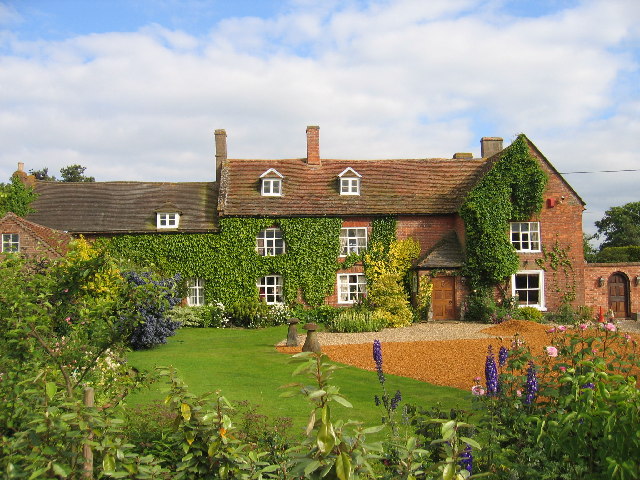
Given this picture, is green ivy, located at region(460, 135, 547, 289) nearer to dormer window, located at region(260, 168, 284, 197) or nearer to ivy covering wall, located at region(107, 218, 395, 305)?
ivy covering wall, located at region(107, 218, 395, 305)

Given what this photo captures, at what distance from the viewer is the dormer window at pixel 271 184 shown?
28094 millimetres

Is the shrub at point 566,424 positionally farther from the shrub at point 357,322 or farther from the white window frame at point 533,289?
the white window frame at point 533,289

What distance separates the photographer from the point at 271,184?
28.2 meters

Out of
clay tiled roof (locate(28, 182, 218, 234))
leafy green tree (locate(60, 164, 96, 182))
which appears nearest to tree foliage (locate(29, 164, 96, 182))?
leafy green tree (locate(60, 164, 96, 182))

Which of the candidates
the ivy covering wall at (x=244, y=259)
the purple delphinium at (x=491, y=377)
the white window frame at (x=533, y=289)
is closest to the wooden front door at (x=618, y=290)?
the white window frame at (x=533, y=289)

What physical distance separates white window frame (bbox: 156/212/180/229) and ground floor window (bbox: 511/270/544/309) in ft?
53.5

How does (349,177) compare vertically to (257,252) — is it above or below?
above

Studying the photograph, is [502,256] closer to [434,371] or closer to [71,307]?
[434,371]

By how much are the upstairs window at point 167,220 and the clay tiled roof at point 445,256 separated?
1196cm

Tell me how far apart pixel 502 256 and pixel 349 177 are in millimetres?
8485

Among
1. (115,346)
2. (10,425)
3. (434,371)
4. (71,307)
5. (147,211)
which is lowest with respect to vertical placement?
(434,371)

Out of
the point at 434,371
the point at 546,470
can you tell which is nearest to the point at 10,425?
the point at 546,470

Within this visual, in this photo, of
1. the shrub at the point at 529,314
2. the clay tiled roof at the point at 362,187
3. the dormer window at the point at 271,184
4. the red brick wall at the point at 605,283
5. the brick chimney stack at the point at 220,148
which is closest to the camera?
the shrub at the point at 529,314

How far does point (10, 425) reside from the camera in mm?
4371
